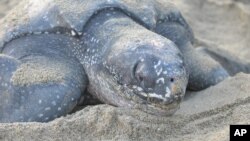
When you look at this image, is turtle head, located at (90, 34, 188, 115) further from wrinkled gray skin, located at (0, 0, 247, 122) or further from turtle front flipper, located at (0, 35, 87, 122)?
turtle front flipper, located at (0, 35, 87, 122)

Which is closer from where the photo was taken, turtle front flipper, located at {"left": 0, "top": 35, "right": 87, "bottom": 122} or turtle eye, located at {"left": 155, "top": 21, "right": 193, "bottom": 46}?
turtle front flipper, located at {"left": 0, "top": 35, "right": 87, "bottom": 122}

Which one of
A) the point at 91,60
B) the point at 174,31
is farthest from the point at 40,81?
the point at 174,31

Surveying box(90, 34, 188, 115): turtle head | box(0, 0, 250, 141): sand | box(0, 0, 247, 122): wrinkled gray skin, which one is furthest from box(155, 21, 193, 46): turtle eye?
box(90, 34, 188, 115): turtle head

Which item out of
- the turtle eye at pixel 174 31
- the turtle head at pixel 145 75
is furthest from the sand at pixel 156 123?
the turtle eye at pixel 174 31

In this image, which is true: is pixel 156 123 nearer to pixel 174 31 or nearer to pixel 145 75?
pixel 145 75

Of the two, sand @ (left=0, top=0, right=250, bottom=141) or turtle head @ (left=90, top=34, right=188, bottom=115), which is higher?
turtle head @ (left=90, top=34, right=188, bottom=115)

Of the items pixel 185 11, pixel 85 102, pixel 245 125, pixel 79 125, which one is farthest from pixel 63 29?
pixel 185 11

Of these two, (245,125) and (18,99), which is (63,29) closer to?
(18,99)
